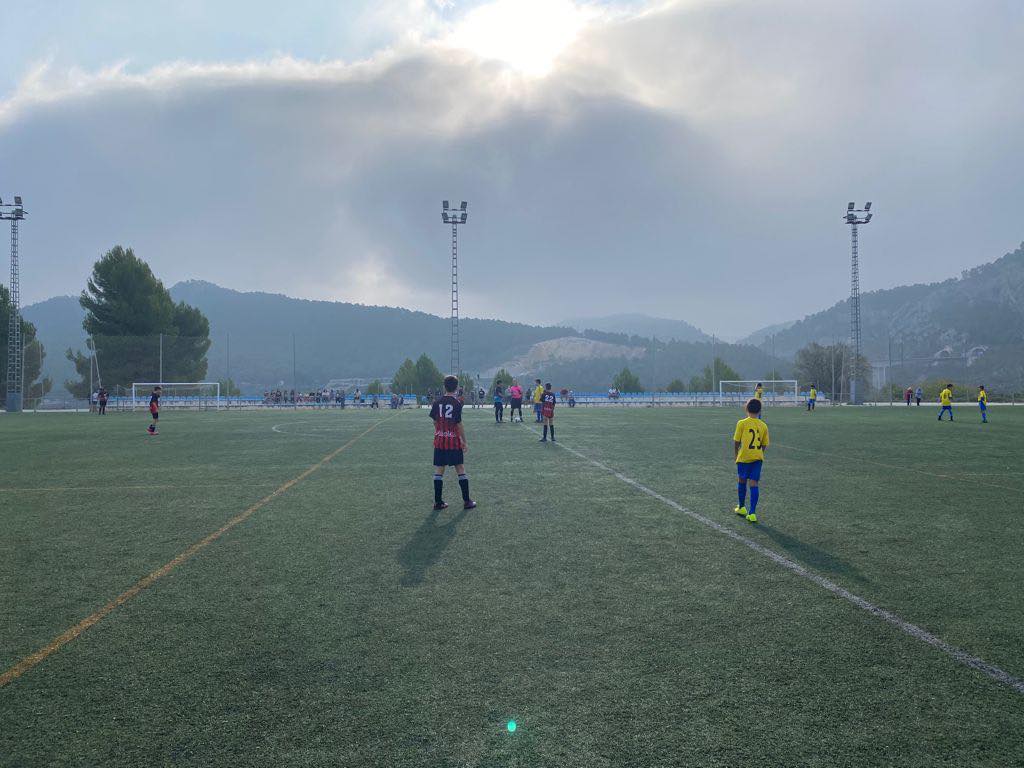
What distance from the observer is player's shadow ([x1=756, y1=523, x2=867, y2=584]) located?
20.7ft

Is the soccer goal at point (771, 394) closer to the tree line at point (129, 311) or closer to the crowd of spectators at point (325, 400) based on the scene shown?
the crowd of spectators at point (325, 400)

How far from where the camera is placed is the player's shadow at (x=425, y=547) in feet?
20.6

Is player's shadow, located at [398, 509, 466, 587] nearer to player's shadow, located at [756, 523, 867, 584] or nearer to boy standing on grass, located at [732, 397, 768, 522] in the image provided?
player's shadow, located at [756, 523, 867, 584]

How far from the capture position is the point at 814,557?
6.86m

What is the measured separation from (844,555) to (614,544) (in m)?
2.28

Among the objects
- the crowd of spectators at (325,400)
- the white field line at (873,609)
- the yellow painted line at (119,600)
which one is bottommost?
the yellow painted line at (119,600)

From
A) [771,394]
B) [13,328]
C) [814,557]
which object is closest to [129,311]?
[13,328]

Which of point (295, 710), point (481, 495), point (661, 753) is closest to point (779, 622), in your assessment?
point (661, 753)

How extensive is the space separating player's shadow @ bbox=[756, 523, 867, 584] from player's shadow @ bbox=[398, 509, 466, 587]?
3585mm

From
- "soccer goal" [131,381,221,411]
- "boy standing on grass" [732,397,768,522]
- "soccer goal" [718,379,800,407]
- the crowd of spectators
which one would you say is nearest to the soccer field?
"boy standing on grass" [732,397,768,522]

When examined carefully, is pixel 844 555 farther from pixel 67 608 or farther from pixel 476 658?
pixel 67 608

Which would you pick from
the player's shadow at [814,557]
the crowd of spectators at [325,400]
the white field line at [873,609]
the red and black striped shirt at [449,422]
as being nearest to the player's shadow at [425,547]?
the red and black striped shirt at [449,422]

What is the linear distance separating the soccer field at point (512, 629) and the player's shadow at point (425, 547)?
4cm

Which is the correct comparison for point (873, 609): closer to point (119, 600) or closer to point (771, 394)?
point (119, 600)
